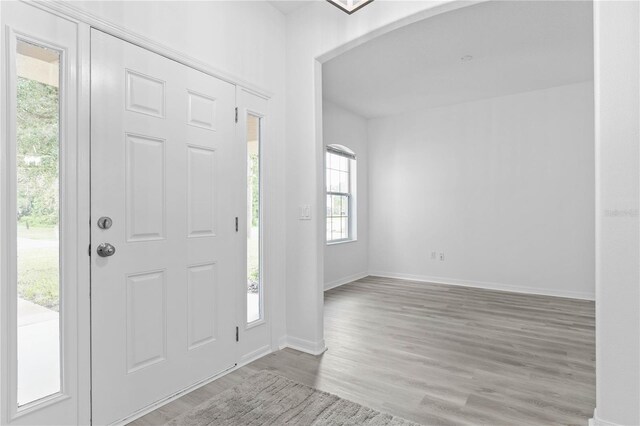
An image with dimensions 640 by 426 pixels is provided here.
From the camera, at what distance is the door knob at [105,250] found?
1868 mm

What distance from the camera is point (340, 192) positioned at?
6.02 meters

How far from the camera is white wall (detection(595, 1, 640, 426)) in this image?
5.78ft

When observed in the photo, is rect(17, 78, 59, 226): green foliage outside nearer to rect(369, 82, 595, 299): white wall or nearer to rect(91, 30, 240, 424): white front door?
rect(91, 30, 240, 424): white front door

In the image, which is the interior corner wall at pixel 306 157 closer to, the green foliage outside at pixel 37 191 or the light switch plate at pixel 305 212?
the light switch plate at pixel 305 212

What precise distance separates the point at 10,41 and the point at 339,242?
469 cm

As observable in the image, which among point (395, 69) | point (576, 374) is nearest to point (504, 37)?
point (395, 69)

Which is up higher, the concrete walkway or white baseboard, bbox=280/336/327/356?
the concrete walkway

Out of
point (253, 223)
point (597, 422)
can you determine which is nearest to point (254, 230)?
point (253, 223)

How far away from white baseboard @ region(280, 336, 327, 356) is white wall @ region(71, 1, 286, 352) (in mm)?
94

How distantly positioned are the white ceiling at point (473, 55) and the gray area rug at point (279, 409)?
3.24 meters

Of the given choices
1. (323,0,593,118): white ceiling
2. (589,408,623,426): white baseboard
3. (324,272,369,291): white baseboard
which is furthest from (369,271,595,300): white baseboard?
(589,408,623,426): white baseboard

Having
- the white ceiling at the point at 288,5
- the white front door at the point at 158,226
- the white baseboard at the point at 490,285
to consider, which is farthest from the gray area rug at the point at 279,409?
the white baseboard at the point at 490,285

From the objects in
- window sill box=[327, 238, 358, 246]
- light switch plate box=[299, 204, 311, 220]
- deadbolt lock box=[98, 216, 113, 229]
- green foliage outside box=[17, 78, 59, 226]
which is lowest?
window sill box=[327, 238, 358, 246]

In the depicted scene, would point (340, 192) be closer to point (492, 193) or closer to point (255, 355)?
point (492, 193)
